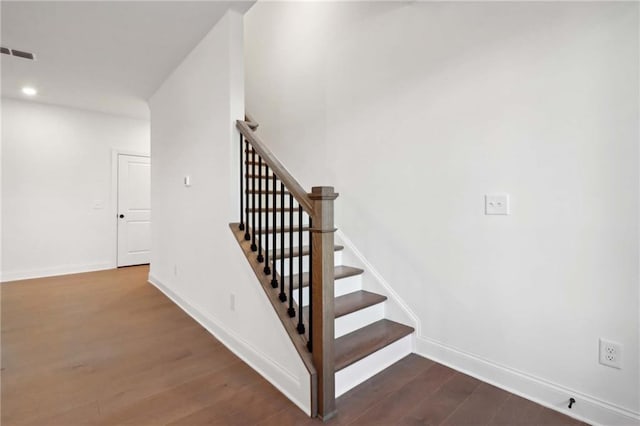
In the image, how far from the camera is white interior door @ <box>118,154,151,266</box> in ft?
17.3

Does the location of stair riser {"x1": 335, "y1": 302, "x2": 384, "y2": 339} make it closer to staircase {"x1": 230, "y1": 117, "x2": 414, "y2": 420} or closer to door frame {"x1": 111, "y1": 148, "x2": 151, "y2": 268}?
staircase {"x1": 230, "y1": 117, "x2": 414, "y2": 420}

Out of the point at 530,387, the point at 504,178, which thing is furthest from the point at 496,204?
the point at 530,387

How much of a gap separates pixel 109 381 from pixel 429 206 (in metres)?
2.36

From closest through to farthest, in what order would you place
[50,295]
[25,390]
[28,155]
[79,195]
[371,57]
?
[25,390]
[371,57]
[50,295]
[28,155]
[79,195]

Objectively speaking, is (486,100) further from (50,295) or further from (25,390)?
(50,295)

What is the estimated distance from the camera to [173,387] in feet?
6.17

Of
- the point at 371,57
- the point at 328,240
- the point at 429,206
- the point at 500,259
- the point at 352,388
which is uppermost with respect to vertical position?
the point at 371,57

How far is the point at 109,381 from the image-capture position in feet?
6.37

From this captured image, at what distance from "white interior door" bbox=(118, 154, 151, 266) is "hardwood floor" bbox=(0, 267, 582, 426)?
2.53 meters

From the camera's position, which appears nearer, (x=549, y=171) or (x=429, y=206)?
(x=549, y=171)

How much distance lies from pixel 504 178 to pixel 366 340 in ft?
4.40

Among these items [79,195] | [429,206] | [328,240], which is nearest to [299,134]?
[429,206]

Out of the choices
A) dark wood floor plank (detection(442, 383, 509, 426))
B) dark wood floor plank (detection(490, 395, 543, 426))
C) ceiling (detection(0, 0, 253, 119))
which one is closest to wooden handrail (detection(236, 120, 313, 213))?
ceiling (detection(0, 0, 253, 119))

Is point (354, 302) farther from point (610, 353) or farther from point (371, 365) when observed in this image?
point (610, 353)
